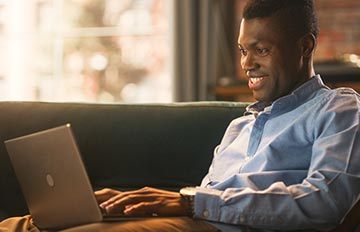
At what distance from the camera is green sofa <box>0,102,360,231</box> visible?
7.29ft

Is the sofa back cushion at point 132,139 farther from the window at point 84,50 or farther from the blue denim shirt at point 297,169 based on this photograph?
the window at point 84,50

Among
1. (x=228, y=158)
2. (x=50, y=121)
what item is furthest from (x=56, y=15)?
(x=228, y=158)

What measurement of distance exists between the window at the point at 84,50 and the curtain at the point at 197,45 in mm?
249

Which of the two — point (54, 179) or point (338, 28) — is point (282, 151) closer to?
point (54, 179)

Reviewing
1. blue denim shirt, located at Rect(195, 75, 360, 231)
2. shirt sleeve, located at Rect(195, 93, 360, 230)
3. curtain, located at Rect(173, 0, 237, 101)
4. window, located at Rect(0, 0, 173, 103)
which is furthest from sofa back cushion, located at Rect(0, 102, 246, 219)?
window, located at Rect(0, 0, 173, 103)

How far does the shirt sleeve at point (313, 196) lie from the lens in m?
1.54

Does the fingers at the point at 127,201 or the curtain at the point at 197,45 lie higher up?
the curtain at the point at 197,45

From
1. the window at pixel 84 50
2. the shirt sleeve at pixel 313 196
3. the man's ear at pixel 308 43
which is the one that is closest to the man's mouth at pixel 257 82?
the man's ear at pixel 308 43

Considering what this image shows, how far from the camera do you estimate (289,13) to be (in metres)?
1.78

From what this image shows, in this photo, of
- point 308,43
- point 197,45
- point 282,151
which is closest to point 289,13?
point 308,43

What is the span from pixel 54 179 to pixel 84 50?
2.35 meters

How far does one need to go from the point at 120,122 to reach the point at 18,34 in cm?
191

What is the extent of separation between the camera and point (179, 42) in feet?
12.0

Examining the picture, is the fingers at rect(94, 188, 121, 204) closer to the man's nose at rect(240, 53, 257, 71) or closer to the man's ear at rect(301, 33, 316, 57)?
the man's nose at rect(240, 53, 257, 71)
